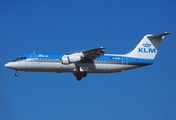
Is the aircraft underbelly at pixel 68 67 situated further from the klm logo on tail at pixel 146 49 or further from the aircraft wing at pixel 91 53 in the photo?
the klm logo on tail at pixel 146 49

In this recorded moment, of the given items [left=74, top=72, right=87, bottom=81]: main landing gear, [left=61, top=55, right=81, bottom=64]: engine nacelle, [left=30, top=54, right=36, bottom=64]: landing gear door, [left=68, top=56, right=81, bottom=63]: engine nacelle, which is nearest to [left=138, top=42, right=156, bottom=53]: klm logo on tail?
[left=74, top=72, right=87, bottom=81]: main landing gear

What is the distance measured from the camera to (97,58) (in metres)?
42.8

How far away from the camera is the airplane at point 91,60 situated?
40.7 meters

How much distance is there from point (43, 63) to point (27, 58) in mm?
1726

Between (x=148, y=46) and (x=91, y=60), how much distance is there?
698 cm

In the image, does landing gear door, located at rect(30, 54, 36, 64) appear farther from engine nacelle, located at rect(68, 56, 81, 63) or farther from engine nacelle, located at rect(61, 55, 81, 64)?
engine nacelle, located at rect(68, 56, 81, 63)

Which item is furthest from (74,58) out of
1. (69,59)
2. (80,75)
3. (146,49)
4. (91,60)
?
(146,49)

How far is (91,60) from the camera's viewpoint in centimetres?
4247

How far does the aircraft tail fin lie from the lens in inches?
1757

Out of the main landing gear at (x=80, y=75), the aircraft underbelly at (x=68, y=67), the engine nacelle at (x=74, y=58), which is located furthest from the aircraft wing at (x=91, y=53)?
the main landing gear at (x=80, y=75)

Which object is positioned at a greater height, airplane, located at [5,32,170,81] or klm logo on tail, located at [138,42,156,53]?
klm logo on tail, located at [138,42,156,53]

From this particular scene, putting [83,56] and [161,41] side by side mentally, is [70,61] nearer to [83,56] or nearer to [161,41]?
[83,56]

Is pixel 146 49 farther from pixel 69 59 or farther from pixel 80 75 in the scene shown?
pixel 69 59

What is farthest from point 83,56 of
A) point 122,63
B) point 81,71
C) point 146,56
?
point 146,56
